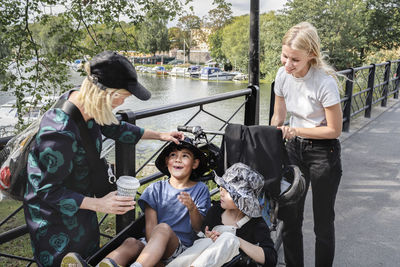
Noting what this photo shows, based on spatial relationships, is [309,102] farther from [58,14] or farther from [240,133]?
[58,14]

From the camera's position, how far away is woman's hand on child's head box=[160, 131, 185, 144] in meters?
2.39

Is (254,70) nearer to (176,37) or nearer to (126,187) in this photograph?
(126,187)

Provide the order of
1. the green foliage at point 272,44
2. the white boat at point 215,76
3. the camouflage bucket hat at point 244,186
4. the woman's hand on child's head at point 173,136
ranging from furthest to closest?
1. the white boat at point 215,76
2. the green foliage at point 272,44
3. the woman's hand on child's head at point 173,136
4. the camouflage bucket hat at point 244,186

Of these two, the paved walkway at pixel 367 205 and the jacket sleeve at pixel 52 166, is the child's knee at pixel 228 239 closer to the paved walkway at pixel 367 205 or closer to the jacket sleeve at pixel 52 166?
the jacket sleeve at pixel 52 166

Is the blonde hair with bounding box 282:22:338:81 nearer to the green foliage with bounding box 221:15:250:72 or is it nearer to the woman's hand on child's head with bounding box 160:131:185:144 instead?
the woman's hand on child's head with bounding box 160:131:185:144

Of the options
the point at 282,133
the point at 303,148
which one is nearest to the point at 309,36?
the point at 282,133

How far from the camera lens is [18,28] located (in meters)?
7.16

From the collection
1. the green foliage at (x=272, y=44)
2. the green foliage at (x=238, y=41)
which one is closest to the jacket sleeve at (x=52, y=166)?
the green foliage at (x=272, y=44)

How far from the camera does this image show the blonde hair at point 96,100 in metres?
1.64

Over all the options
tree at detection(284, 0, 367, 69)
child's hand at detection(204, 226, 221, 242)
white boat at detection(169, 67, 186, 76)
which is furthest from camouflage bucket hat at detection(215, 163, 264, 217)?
white boat at detection(169, 67, 186, 76)

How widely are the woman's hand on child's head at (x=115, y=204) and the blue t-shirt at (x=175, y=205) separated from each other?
0.60 metres

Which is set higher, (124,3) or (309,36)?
(124,3)

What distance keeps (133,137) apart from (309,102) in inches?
43.1

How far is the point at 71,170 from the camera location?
167 cm
